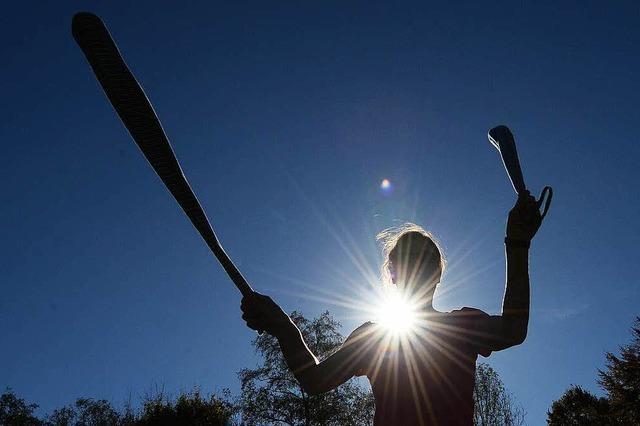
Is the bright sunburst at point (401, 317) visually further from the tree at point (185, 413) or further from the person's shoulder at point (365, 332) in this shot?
the tree at point (185, 413)

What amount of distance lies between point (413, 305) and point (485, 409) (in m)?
25.5

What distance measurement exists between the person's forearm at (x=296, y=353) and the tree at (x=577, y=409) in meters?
43.3

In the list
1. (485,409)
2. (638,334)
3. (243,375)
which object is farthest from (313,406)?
(638,334)

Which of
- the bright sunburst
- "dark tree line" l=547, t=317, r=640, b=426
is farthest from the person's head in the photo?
"dark tree line" l=547, t=317, r=640, b=426

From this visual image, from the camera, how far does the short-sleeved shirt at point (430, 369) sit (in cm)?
175

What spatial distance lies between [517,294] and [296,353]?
837 mm

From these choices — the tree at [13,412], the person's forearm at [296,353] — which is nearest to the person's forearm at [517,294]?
the person's forearm at [296,353]

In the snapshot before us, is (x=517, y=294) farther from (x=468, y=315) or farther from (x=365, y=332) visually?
(x=365, y=332)

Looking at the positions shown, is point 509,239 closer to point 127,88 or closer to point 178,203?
point 178,203

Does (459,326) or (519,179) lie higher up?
(519,179)

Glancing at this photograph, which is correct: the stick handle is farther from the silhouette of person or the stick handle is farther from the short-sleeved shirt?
the short-sleeved shirt

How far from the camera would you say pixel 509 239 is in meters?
1.67

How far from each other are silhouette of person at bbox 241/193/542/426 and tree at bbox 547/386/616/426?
43010 mm

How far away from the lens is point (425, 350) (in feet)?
6.21
